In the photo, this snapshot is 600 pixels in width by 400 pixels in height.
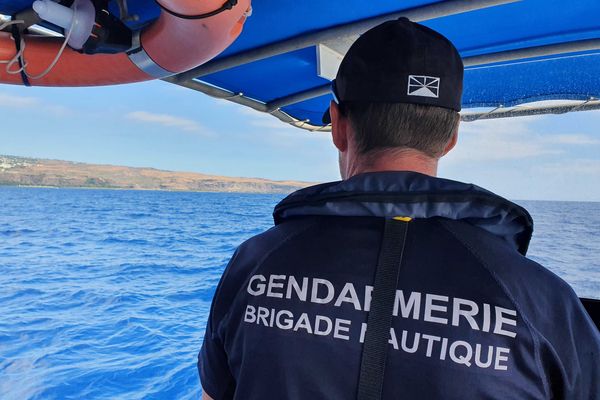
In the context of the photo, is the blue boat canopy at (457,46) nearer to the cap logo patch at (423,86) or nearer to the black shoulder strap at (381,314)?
the cap logo patch at (423,86)

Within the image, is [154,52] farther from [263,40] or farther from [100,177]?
[100,177]

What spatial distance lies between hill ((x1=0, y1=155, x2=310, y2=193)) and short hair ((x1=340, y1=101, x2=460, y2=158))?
131 ft

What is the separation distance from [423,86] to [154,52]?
1.27 meters

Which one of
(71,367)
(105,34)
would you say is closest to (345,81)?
(105,34)

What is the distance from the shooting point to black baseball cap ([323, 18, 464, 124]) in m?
0.60

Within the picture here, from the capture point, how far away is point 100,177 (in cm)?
4872

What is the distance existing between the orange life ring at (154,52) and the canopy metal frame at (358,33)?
0.26m

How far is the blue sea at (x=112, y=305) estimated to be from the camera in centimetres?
454

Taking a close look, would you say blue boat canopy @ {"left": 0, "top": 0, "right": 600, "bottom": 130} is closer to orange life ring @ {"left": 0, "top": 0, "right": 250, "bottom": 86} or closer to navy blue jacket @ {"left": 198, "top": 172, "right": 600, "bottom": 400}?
orange life ring @ {"left": 0, "top": 0, "right": 250, "bottom": 86}

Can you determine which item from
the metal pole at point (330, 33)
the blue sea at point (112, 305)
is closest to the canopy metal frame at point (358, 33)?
the metal pole at point (330, 33)

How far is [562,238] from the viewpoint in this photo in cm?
1481

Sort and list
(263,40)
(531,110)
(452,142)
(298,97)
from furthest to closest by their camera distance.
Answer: (531,110) < (298,97) < (263,40) < (452,142)

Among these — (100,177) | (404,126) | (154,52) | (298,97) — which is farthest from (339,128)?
(100,177)

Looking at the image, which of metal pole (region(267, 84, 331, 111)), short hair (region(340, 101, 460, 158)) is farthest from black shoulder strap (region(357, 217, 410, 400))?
metal pole (region(267, 84, 331, 111))
